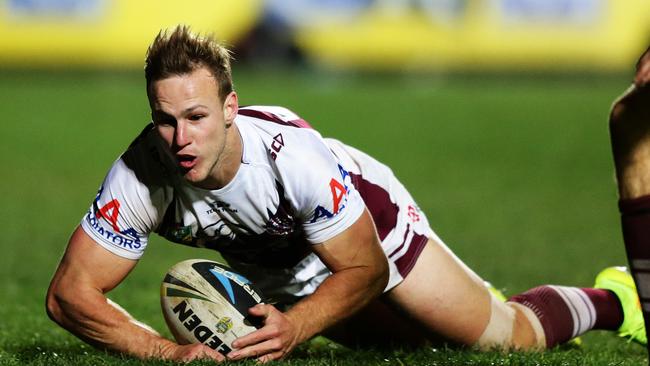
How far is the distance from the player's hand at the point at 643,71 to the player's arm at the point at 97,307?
77.9 inches

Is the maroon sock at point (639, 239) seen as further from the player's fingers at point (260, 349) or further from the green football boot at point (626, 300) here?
the green football boot at point (626, 300)

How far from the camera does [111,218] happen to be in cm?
479

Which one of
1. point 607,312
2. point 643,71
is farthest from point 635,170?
point 607,312

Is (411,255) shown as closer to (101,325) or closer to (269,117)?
(269,117)

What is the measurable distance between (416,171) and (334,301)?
9.71 metres

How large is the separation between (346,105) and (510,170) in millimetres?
4511

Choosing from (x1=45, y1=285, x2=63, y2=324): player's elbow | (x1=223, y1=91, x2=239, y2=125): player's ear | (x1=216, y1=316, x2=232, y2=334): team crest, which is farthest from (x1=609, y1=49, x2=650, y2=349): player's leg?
(x1=45, y1=285, x2=63, y2=324): player's elbow

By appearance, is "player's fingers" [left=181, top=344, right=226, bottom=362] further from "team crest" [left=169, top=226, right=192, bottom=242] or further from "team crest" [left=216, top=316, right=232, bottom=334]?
"team crest" [left=169, top=226, right=192, bottom=242]

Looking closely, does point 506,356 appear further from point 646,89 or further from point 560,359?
point 646,89

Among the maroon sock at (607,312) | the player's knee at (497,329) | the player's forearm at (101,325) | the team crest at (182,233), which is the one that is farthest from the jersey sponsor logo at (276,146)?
the maroon sock at (607,312)

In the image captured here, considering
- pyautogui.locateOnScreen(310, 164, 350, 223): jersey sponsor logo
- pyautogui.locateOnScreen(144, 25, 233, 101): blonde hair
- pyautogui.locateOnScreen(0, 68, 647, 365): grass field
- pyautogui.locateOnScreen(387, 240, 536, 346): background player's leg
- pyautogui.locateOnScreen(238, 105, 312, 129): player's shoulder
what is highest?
pyautogui.locateOnScreen(144, 25, 233, 101): blonde hair

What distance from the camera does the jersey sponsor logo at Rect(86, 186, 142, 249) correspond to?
15.7 feet

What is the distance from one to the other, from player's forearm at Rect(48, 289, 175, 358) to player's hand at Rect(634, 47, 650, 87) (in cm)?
214

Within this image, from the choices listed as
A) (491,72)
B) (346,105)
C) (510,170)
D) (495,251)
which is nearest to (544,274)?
(495,251)
